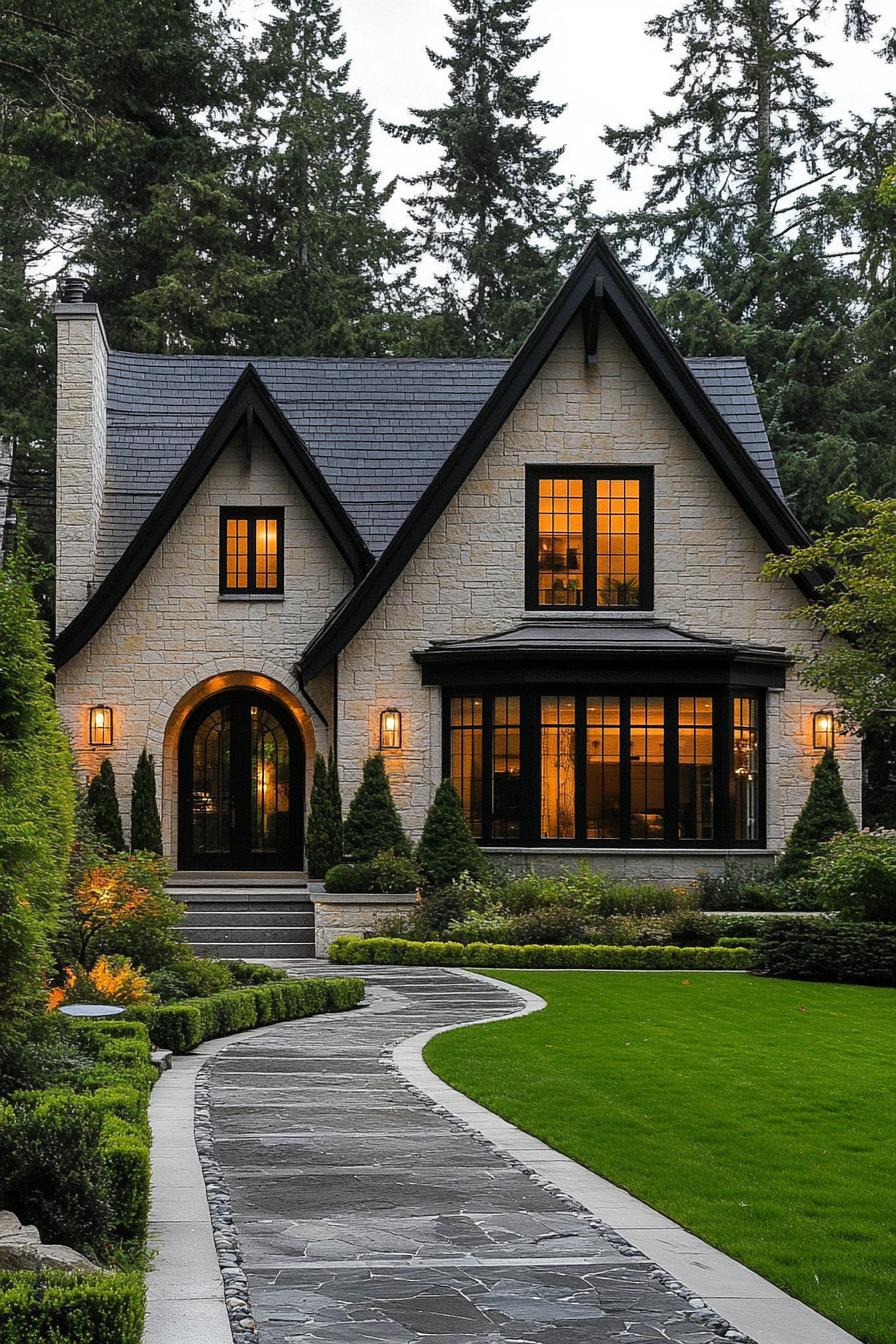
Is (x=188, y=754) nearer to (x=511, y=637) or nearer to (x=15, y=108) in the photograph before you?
(x=511, y=637)

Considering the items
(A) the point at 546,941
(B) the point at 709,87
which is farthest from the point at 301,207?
(A) the point at 546,941

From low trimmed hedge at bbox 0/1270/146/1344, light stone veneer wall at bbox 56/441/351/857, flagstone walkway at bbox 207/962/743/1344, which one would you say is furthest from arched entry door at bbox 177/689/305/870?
low trimmed hedge at bbox 0/1270/146/1344

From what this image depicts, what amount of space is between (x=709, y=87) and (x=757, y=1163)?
136ft

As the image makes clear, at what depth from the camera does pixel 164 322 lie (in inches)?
1515

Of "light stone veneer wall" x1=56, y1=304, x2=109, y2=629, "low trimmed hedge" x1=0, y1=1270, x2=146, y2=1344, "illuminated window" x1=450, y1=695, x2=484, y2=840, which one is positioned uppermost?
"light stone veneer wall" x1=56, y1=304, x2=109, y2=629

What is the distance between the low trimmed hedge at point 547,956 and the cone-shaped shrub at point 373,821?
8.63 feet

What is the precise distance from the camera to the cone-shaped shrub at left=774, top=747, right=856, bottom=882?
2189 cm

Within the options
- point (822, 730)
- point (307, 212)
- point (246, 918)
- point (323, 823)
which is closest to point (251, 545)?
point (323, 823)

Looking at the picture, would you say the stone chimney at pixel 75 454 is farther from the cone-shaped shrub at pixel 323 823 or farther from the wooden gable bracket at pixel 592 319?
the wooden gable bracket at pixel 592 319

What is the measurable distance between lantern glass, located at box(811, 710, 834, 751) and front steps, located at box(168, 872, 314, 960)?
26.0 feet

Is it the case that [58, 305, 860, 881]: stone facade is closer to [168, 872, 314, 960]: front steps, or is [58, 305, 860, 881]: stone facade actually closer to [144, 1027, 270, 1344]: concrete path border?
[168, 872, 314, 960]: front steps

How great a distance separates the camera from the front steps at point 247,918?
19.8m

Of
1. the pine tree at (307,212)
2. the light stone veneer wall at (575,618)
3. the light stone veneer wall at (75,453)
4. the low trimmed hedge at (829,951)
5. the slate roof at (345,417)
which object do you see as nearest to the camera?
the low trimmed hedge at (829,951)

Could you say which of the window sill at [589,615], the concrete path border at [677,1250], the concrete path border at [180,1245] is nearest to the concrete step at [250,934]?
the window sill at [589,615]
